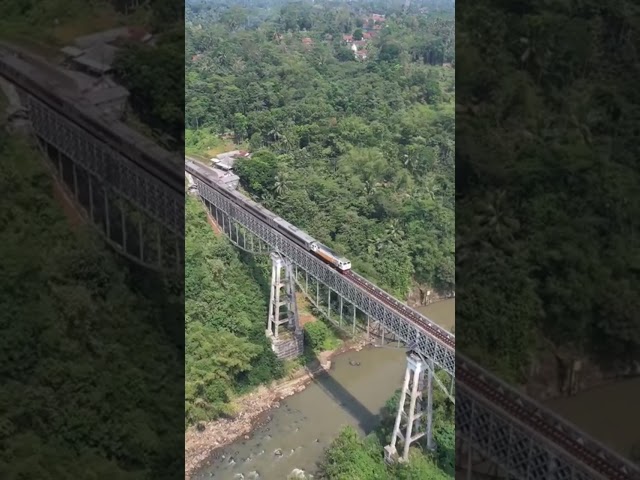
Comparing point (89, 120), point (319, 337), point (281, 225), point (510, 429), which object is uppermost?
point (89, 120)

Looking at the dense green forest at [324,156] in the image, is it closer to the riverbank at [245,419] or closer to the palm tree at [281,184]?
the palm tree at [281,184]

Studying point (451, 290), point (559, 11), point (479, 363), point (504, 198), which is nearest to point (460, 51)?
point (559, 11)

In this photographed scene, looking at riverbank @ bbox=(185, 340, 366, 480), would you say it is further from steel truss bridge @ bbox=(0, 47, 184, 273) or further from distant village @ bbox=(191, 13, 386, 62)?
distant village @ bbox=(191, 13, 386, 62)

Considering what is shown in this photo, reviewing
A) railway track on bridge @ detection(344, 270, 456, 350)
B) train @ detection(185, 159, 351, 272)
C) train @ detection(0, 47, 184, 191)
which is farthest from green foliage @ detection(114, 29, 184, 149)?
railway track on bridge @ detection(344, 270, 456, 350)

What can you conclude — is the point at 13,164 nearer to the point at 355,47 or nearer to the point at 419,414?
the point at 419,414

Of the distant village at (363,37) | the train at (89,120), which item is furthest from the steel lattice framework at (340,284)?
the distant village at (363,37)

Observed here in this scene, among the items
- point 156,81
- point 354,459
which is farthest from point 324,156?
point 354,459

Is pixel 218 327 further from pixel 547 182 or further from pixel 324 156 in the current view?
pixel 547 182

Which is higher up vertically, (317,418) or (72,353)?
(72,353)
